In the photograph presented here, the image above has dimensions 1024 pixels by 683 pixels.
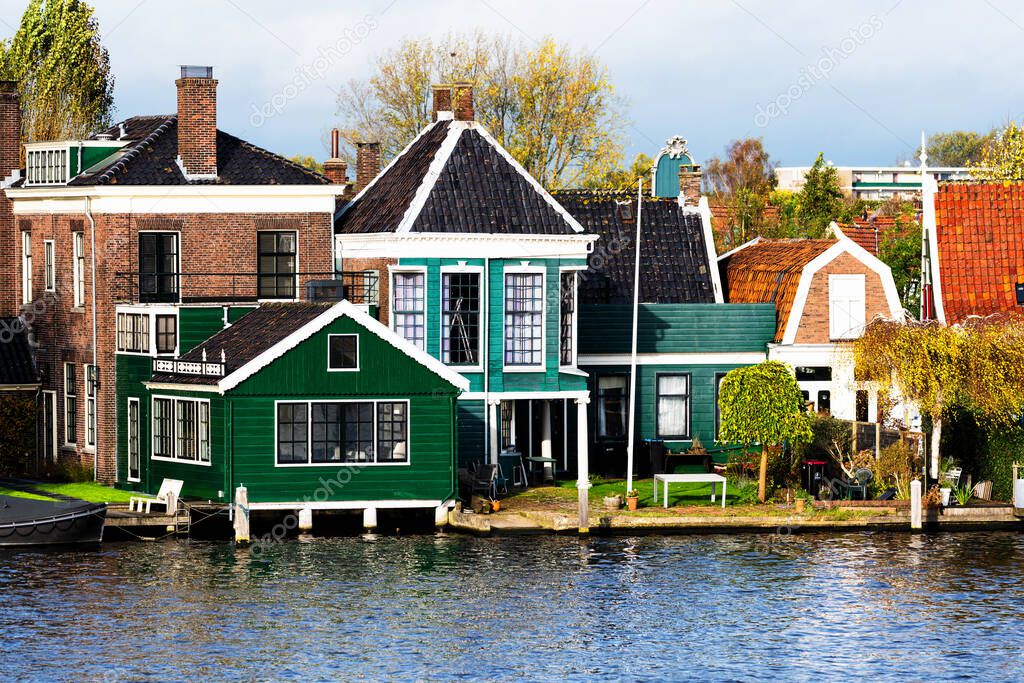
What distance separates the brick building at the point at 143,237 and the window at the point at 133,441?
0.97 metres

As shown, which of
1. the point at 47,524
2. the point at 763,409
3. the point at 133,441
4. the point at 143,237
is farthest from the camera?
the point at 143,237

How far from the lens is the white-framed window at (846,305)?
58281 mm

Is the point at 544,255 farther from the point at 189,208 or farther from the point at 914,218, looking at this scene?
the point at 914,218

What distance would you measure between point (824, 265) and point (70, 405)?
2215cm

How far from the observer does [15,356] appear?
57.4 metres

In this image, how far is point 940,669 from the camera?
120 feet

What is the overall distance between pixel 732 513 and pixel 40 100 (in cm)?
3870

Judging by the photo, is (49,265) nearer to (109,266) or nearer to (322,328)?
(109,266)

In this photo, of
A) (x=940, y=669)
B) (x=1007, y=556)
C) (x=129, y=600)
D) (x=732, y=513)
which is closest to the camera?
(x=940, y=669)

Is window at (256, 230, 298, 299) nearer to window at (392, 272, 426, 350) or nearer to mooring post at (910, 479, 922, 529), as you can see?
window at (392, 272, 426, 350)

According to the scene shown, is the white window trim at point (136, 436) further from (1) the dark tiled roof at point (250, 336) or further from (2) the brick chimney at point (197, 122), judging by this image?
(2) the brick chimney at point (197, 122)

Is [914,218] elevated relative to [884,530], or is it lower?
elevated

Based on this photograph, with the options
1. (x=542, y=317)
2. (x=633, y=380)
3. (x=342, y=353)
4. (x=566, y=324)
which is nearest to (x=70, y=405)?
(x=342, y=353)

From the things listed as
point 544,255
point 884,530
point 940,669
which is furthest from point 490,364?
point 940,669
